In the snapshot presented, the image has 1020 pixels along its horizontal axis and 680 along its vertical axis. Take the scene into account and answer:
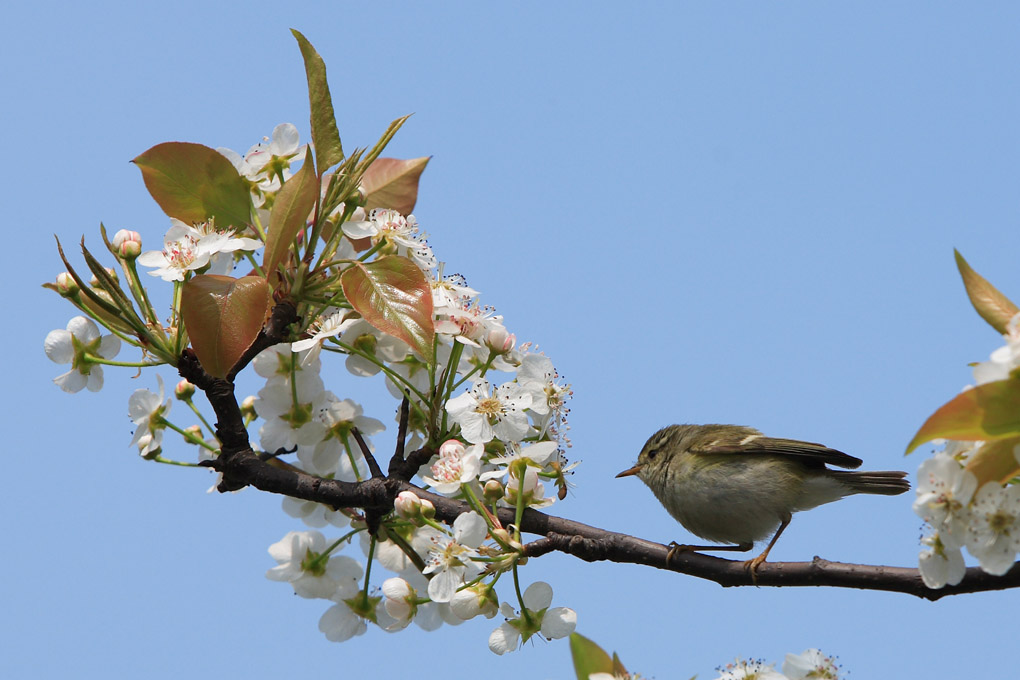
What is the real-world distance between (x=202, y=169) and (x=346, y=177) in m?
0.47

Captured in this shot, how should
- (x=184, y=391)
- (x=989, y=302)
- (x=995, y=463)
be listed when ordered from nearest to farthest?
(x=995, y=463)
(x=989, y=302)
(x=184, y=391)

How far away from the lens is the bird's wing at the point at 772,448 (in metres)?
3.54

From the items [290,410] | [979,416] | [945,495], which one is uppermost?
[290,410]

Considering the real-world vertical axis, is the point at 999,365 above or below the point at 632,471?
below

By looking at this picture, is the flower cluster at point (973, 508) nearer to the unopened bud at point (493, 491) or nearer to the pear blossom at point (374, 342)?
the unopened bud at point (493, 491)

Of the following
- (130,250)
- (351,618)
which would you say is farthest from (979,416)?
(130,250)

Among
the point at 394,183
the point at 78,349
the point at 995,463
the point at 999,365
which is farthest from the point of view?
the point at 394,183

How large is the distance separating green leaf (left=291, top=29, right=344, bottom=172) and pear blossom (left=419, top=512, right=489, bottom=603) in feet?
3.77

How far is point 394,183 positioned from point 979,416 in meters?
2.12

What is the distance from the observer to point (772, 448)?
371 cm

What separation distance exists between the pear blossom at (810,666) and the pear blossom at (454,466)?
1.09 metres

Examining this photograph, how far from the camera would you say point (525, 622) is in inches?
105

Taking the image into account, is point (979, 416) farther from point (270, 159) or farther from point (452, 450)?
point (270, 159)

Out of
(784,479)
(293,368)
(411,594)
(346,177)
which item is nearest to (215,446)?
(293,368)
